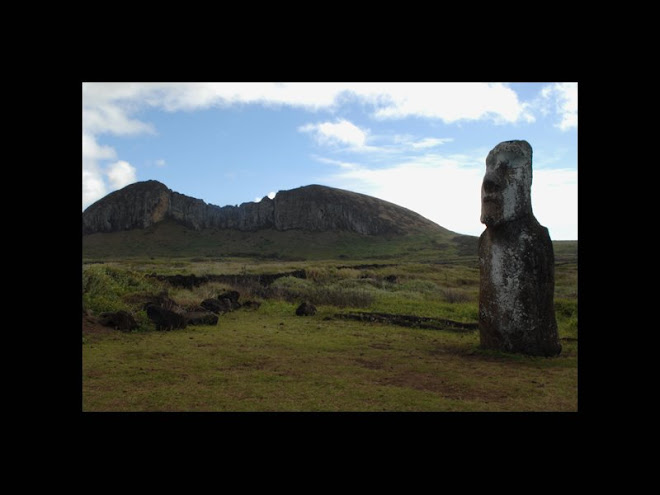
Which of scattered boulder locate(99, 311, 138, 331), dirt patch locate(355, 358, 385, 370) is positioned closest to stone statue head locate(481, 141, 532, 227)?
dirt patch locate(355, 358, 385, 370)

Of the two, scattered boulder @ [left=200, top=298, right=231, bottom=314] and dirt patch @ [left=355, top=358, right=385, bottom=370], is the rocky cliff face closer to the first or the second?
scattered boulder @ [left=200, top=298, right=231, bottom=314]

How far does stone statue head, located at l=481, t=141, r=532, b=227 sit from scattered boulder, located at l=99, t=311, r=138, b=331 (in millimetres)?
8755

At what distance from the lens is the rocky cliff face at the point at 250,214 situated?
5566 inches

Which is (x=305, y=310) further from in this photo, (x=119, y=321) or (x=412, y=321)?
(x=119, y=321)

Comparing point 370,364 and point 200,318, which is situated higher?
point 200,318

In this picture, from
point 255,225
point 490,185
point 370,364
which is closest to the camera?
point 370,364

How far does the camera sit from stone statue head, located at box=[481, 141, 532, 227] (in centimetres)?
962

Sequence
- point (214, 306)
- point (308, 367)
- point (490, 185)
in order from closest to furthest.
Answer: point (308, 367) → point (490, 185) → point (214, 306)

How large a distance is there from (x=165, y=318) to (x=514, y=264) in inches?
335

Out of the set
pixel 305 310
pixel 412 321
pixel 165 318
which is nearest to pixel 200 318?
pixel 165 318

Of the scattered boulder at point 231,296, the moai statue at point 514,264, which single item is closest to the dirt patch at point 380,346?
the moai statue at point 514,264

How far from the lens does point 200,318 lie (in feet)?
42.8

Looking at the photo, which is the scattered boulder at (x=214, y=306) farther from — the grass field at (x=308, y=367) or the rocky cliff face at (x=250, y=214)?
the rocky cliff face at (x=250, y=214)

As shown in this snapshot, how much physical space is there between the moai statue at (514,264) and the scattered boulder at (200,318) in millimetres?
7243
